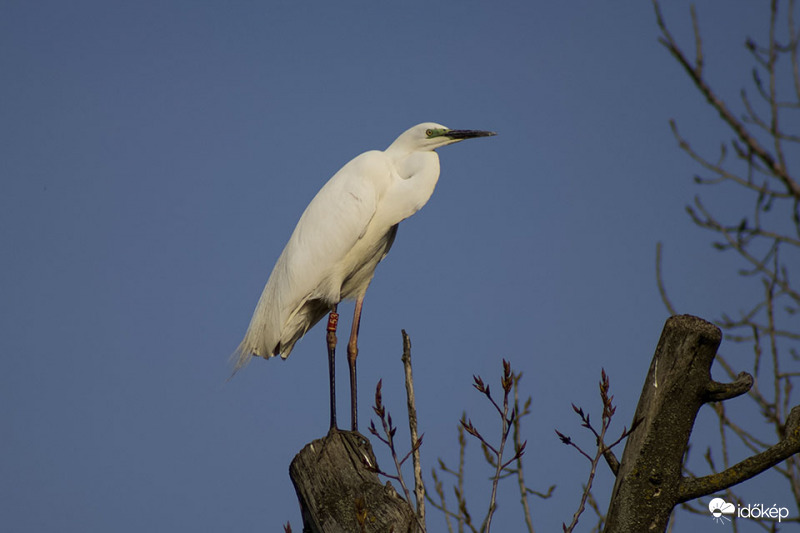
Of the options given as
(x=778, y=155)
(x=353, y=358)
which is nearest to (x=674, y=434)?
(x=778, y=155)

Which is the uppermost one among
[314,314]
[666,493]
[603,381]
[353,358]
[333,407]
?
[314,314]

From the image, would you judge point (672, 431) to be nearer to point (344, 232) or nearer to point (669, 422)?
point (669, 422)

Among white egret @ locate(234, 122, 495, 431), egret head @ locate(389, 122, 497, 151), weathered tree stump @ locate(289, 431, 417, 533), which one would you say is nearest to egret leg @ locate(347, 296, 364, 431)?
white egret @ locate(234, 122, 495, 431)

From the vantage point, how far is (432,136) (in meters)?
6.73

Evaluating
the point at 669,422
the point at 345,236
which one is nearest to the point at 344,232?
the point at 345,236

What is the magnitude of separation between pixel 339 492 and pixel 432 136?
3920 millimetres

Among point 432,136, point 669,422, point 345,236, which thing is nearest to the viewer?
point 669,422

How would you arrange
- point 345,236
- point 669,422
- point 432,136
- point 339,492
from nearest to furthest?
point 669,422 → point 339,492 → point 345,236 → point 432,136

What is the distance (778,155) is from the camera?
1.81 meters

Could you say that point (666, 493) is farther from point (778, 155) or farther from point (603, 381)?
point (778, 155)

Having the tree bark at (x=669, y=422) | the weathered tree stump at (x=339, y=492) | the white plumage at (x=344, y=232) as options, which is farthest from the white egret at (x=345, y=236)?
the tree bark at (x=669, y=422)

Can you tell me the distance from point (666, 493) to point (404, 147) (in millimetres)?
4668

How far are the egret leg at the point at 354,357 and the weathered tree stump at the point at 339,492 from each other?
1.96 meters

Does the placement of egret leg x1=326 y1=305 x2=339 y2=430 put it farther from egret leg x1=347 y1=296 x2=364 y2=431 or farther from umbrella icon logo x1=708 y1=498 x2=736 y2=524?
umbrella icon logo x1=708 y1=498 x2=736 y2=524
